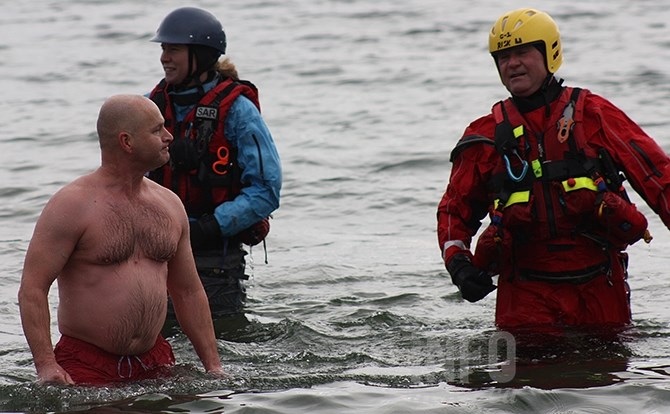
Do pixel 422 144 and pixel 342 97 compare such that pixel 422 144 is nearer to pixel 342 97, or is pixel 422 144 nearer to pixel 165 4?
pixel 342 97

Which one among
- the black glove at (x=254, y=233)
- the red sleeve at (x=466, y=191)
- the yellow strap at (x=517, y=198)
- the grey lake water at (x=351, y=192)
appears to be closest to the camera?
the grey lake water at (x=351, y=192)

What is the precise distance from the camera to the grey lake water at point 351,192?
22.4 ft

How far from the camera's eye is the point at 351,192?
1427cm

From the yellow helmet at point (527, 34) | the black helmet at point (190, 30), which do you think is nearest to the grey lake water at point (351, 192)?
the yellow helmet at point (527, 34)

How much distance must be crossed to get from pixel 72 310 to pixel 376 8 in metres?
22.2

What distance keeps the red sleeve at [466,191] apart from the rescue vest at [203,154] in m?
1.69

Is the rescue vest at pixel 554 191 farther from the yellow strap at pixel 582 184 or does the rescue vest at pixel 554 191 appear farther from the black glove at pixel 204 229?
the black glove at pixel 204 229

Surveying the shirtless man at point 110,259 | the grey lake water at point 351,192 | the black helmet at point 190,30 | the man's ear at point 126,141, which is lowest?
the grey lake water at point 351,192

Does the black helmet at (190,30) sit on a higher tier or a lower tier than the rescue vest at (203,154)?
higher

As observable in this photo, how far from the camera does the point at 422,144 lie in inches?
656

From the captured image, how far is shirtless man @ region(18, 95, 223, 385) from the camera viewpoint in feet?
19.5

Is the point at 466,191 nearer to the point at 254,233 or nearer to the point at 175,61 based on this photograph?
the point at 254,233

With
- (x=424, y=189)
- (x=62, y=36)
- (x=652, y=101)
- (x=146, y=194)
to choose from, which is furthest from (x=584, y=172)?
(x=62, y=36)

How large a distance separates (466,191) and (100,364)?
231 cm
